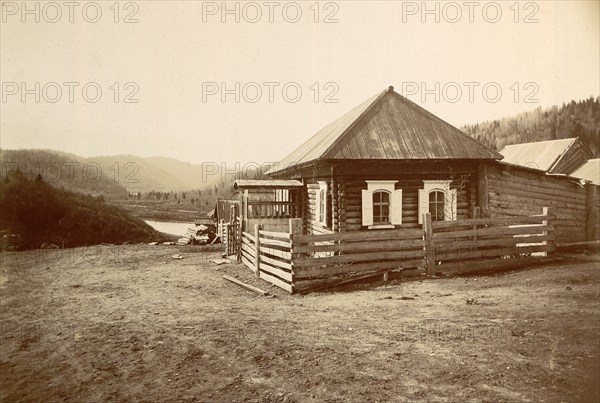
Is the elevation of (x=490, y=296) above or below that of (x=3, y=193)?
below

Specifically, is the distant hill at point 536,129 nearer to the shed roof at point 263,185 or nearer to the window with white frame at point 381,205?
the window with white frame at point 381,205

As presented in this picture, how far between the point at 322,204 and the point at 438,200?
4.14m

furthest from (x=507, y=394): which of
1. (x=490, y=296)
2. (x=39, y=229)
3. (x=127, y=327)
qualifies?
(x=39, y=229)

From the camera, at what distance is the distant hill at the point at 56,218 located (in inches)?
817

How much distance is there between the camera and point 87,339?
673 cm

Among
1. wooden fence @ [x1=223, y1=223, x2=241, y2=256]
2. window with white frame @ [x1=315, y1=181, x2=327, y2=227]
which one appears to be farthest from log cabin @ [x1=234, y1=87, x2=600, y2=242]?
wooden fence @ [x1=223, y1=223, x2=241, y2=256]

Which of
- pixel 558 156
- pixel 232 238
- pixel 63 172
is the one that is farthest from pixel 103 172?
pixel 558 156

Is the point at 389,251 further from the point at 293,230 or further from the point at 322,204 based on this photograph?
the point at 322,204

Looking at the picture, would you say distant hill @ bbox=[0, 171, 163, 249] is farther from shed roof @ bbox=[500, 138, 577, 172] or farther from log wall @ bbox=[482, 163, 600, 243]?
shed roof @ bbox=[500, 138, 577, 172]

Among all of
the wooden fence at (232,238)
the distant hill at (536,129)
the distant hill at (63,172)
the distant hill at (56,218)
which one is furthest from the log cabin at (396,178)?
the distant hill at (56,218)

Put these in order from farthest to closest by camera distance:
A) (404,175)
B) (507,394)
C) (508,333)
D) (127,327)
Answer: (404,175) → (127,327) → (508,333) → (507,394)

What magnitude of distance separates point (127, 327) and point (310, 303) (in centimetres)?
374

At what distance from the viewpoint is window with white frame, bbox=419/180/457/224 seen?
13.7 meters

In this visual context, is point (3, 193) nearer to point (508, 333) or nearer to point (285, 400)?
point (285, 400)
